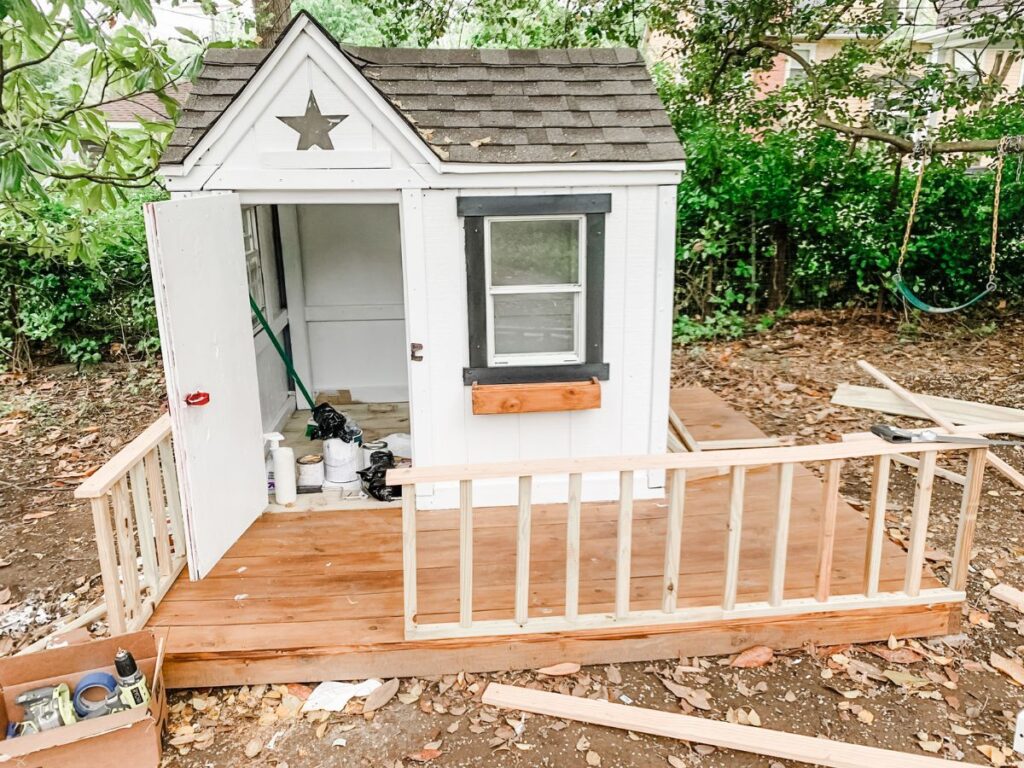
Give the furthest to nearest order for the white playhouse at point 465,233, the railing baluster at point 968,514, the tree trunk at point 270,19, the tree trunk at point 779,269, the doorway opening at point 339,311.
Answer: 1. the tree trunk at point 779,269
2. the tree trunk at point 270,19
3. the doorway opening at point 339,311
4. the white playhouse at point 465,233
5. the railing baluster at point 968,514

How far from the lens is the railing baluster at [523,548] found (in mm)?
3350

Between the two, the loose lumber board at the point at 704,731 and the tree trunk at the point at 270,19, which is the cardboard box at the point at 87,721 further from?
the tree trunk at the point at 270,19

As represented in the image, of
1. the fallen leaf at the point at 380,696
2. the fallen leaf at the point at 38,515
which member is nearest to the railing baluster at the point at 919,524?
the fallen leaf at the point at 380,696

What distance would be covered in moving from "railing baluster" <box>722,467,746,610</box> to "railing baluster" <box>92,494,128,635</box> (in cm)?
269

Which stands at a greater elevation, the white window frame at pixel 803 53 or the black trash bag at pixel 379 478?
the white window frame at pixel 803 53

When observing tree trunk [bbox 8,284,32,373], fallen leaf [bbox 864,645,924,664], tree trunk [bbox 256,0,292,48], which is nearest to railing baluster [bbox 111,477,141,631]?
fallen leaf [bbox 864,645,924,664]

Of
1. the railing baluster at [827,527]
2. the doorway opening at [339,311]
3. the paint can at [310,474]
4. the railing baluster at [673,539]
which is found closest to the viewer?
the railing baluster at [673,539]

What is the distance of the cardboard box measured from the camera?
2.89 m

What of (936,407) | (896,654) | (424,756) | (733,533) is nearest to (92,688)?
(424,756)

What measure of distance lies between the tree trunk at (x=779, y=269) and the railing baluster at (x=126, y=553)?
8576 mm

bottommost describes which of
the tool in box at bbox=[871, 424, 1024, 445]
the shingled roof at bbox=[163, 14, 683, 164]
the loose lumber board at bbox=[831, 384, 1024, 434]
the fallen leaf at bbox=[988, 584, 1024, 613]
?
the fallen leaf at bbox=[988, 584, 1024, 613]

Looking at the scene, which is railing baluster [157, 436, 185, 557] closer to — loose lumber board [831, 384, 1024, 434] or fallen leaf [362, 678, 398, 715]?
A: fallen leaf [362, 678, 398, 715]

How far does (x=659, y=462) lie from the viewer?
3420mm

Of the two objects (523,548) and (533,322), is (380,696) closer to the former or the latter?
(523,548)
